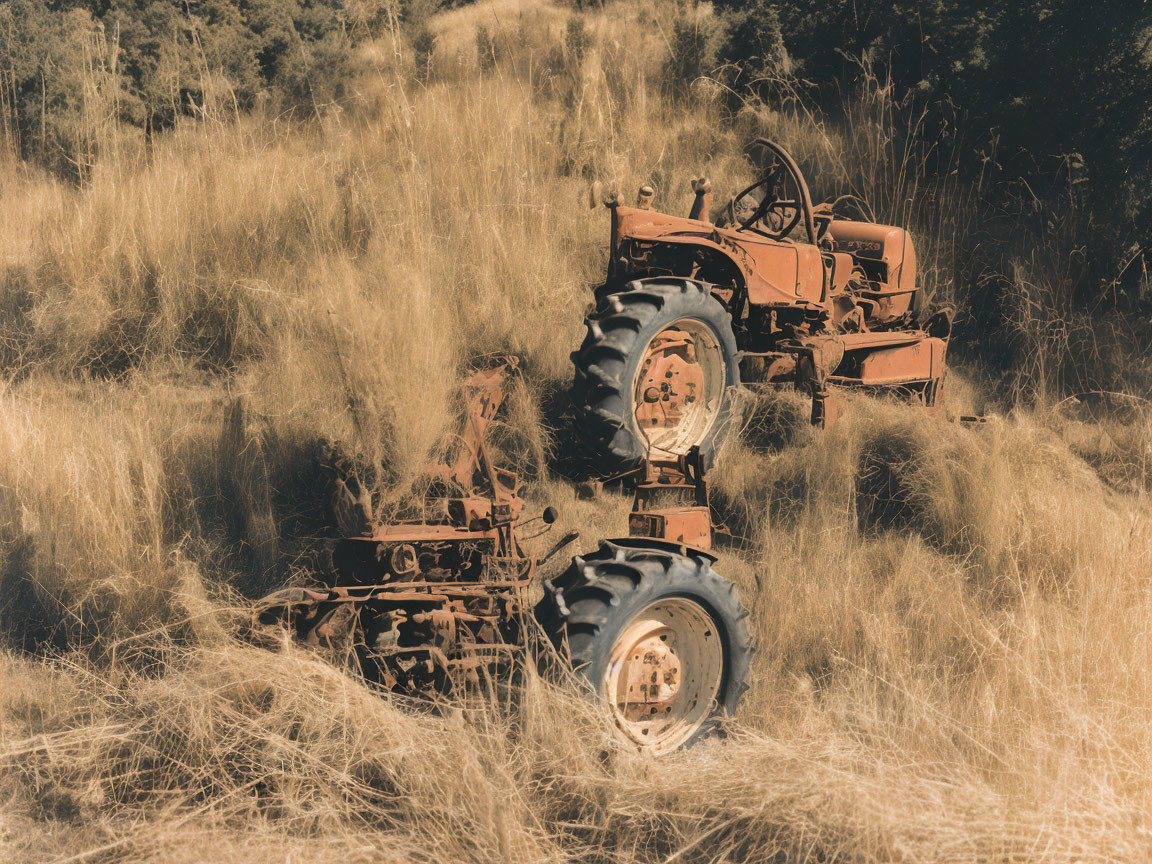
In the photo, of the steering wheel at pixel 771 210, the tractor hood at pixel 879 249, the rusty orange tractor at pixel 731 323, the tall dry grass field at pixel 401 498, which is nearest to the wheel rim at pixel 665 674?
the tall dry grass field at pixel 401 498

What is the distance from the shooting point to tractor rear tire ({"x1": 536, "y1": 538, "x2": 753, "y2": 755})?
3.82 m

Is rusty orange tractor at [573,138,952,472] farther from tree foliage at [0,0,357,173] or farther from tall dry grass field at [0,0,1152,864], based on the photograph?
tree foliage at [0,0,357,173]

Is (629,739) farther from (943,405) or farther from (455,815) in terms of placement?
(943,405)

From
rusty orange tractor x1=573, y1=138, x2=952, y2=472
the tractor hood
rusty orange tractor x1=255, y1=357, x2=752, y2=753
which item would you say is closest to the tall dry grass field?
rusty orange tractor x1=255, y1=357, x2=752, y2=753

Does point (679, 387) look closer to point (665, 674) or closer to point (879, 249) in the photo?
point (665, 674)

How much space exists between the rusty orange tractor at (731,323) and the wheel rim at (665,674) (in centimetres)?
105

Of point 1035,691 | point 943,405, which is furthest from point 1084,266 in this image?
point 1035,691

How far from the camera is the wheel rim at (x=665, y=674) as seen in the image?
403cm

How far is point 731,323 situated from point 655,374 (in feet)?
3.34

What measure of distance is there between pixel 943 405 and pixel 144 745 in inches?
245

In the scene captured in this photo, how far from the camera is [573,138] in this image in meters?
9.75

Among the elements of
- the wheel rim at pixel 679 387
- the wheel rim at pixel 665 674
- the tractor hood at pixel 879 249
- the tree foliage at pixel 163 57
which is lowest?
the wheel rim at pixel 665 674

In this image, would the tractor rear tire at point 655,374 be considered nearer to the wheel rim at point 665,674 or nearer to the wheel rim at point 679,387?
the wheel rim at point 679,387

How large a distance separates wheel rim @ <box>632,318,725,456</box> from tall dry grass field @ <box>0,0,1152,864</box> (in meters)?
0.66
